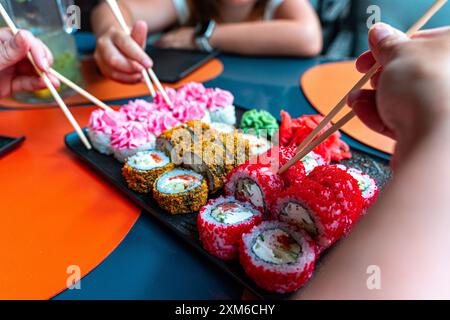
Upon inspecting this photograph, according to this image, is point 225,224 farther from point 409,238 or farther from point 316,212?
point 409,238

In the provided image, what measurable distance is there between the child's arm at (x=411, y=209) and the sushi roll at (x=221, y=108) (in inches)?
31.4

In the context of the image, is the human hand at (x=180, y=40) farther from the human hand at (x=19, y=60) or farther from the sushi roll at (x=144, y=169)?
the sushi roll at (x=144, y=169)

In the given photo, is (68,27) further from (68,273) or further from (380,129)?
(380,129)

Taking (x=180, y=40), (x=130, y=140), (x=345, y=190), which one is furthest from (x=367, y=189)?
(x=180, y=40)

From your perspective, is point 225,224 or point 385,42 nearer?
point 385,42

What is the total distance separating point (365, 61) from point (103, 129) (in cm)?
80

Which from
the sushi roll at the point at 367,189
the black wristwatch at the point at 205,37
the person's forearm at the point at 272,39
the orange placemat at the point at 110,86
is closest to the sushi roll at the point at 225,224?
the sushi roll at the point at 367,189

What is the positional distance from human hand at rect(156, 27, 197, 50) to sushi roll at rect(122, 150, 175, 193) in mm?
1384

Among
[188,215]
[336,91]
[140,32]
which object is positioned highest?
[140,32]

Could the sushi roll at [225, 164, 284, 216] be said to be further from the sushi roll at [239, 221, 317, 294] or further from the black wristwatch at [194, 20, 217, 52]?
the black wristwatch at [194, 20, 217, 52]

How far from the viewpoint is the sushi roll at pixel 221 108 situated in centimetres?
132

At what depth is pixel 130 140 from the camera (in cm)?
113

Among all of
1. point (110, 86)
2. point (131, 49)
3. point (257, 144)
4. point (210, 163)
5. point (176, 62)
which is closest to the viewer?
point (210, 163)
